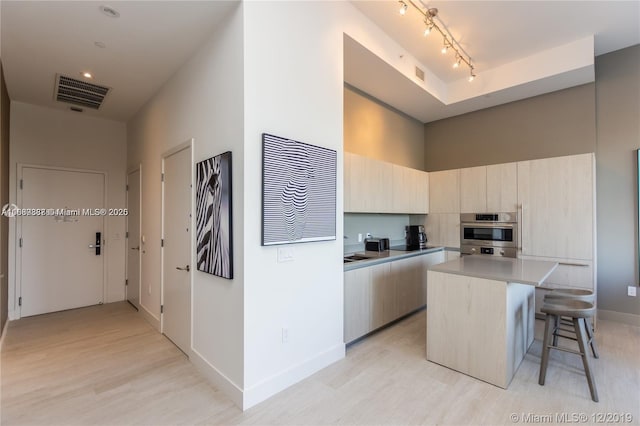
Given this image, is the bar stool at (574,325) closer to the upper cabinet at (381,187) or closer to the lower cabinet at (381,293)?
the lower cabinet at (381,293)

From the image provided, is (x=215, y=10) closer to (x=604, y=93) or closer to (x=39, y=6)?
(x=39, y=6)

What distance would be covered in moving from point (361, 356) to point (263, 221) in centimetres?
170

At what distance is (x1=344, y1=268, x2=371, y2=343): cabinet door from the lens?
3.04 meters

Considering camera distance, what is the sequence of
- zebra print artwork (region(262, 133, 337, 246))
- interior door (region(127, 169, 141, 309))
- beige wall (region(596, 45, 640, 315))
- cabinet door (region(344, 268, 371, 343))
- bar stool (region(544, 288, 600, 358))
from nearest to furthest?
zebra print artwork (region(262, 133, 337, 246)) < bar stool (region(544, 288, 600, 358)) < cabinet door (region(344, 268, 371, 343)) < beige wall (region(596, 45, 640, 315)) < interior door (region(127, 169, 141, 309))

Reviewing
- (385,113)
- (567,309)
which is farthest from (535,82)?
(567,309)

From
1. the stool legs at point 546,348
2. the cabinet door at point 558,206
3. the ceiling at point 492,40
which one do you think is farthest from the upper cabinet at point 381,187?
the stool legs at point 546,348

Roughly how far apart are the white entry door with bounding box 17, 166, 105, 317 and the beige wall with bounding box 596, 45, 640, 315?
728 centimetres

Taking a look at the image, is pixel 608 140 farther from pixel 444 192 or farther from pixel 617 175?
pixel 444 192

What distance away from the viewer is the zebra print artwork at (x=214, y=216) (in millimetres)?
2281

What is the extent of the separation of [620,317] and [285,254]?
4.49m

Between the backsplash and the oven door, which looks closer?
→ the backsplash

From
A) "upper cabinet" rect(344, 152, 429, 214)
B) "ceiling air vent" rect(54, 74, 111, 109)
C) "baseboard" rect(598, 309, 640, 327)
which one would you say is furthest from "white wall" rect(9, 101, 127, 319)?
"baseboard" rect(598, 309, 640, 327)

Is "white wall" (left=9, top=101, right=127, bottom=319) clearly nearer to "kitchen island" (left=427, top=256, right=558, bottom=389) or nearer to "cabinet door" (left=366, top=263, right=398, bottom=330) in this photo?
"cabinet door" (left=366, top=263, right=398, bottom=330)

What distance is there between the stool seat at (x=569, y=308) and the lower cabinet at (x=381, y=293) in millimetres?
1492
